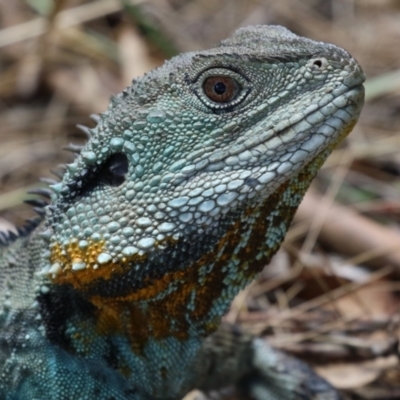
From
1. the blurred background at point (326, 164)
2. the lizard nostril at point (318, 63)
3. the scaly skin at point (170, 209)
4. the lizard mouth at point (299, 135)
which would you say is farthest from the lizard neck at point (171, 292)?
the blurred background at point (326, 164)

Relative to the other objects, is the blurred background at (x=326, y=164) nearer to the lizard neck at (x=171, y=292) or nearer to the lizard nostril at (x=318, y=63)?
the lizard neck at (x=171, y=292)

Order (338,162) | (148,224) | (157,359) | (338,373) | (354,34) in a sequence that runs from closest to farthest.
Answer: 1. (148,224)
2. (157,359)
3. (338,373)
4. (338,162)
5. (354,34)

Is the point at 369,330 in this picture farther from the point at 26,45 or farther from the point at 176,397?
the point at 26,45

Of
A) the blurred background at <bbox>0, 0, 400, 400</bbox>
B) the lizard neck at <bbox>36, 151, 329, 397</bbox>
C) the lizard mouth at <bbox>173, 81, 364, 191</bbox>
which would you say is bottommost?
the lizard neck at <bbox>36, 151, 329, 397</bbox>

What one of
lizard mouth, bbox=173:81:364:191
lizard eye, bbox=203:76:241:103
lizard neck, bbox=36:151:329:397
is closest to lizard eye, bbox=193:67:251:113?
lizard eye, bbox=203:76:241:103

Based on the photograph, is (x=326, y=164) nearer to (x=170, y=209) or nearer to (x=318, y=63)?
(x=318, y=63)

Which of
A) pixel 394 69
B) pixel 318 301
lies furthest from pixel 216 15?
pixel 318 301

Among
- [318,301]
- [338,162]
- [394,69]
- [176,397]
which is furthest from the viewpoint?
[394,69]

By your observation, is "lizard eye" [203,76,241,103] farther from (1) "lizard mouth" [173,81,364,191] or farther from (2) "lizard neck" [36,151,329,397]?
(2) "lizard neck" [36,151,329,397]
